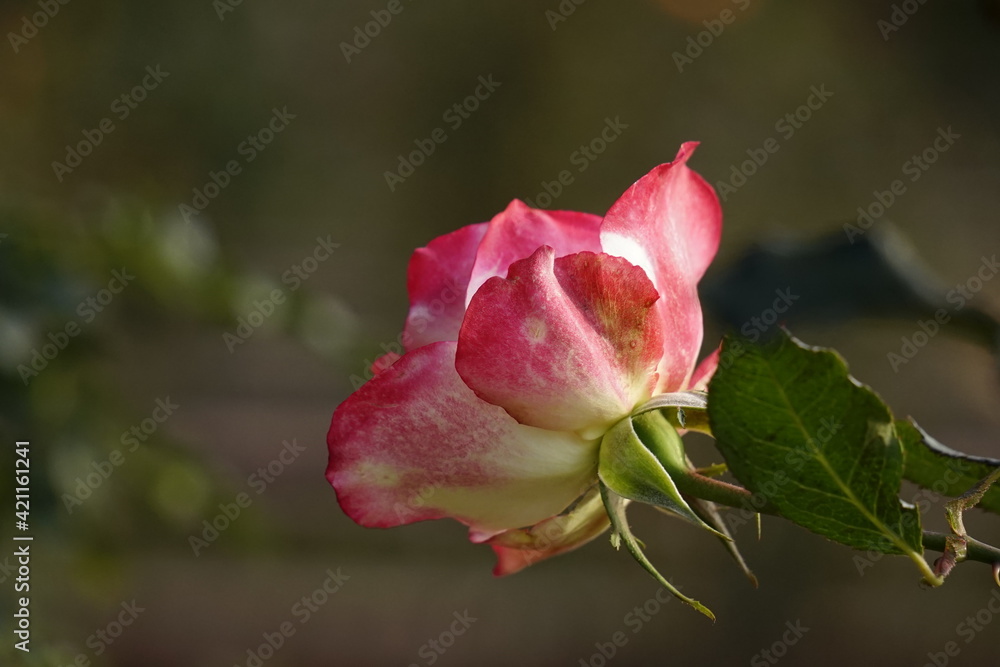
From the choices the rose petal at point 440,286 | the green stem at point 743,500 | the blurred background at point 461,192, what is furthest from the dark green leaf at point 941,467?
the blurred background at point 461,192

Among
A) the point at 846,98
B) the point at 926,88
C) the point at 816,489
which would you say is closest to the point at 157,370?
the point at 846,98

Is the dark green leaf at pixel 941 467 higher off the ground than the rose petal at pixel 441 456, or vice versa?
the dark green leaf at pixel 941 467

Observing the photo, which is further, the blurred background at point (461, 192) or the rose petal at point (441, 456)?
the blurred background at point (461, 192)

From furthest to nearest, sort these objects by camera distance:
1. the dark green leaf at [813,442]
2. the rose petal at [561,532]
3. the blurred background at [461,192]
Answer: the blurred background at [461,192]
the rose petal at [561,532]
the dark green leaf at [813,442]

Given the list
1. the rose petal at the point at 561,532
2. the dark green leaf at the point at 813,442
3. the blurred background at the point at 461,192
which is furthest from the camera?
the blurred background at the point at 461,192

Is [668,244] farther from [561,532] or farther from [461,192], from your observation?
[461,192]

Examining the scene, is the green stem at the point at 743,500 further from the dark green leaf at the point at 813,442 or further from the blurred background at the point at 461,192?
the blurred background at the point at 461,192

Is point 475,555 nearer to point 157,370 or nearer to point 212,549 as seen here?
point 212,549

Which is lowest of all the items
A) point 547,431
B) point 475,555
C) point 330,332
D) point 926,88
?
point 475,555
